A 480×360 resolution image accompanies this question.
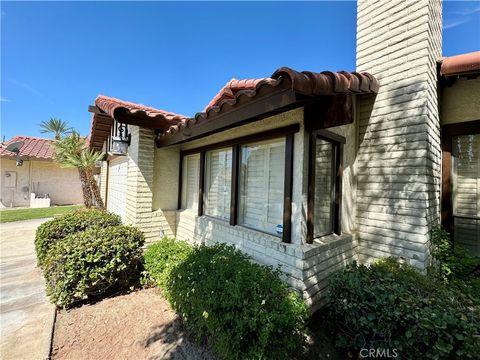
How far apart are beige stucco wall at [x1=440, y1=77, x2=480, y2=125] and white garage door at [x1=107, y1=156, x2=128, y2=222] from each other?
29.6ft

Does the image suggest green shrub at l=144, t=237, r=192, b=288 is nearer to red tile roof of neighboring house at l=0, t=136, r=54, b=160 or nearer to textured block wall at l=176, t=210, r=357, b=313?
textured block wall at l=176, t=210, r=357, b=313

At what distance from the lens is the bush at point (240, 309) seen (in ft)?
8.81

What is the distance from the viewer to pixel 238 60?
1220 cm

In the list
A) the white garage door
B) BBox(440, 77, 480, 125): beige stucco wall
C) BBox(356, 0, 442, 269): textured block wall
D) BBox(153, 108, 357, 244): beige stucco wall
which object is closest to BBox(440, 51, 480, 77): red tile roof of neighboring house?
BBox(356, 0, 442, 269): textured block wall

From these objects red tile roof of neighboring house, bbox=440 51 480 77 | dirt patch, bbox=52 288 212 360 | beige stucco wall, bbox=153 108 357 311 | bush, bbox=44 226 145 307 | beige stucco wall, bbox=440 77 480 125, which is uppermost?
red tile roof of neighboring house, bbox=440 51 480 77

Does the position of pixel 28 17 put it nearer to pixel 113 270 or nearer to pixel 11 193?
pixel 113 270

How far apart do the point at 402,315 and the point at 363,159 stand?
123 inches

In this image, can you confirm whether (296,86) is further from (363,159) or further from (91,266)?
(91,266)

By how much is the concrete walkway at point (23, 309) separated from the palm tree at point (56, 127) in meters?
5.30

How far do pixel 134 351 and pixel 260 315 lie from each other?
2.07 m

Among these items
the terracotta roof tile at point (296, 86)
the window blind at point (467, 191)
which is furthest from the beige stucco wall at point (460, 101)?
the terracotta roof tile at point (296, 86)

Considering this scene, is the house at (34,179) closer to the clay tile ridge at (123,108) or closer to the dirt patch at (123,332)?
the clay tile ridge at (123,108)

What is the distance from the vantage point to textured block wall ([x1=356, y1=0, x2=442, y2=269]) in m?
4.09

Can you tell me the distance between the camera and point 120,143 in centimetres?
707
